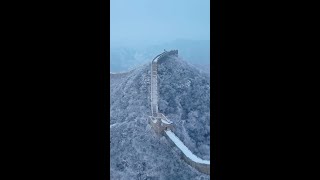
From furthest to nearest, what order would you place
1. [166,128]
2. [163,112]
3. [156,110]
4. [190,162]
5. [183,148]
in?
[163,112], [156,110], [166,128], [183,148], [190,162]

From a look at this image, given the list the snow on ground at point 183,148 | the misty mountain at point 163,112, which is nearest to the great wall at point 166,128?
the snow on ground at point 183,148

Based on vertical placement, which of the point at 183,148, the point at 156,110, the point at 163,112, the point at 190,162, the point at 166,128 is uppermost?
the point at 156,110

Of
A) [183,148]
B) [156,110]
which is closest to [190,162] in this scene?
[183,148]

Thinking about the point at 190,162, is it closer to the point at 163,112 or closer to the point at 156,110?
the point at 156,110
